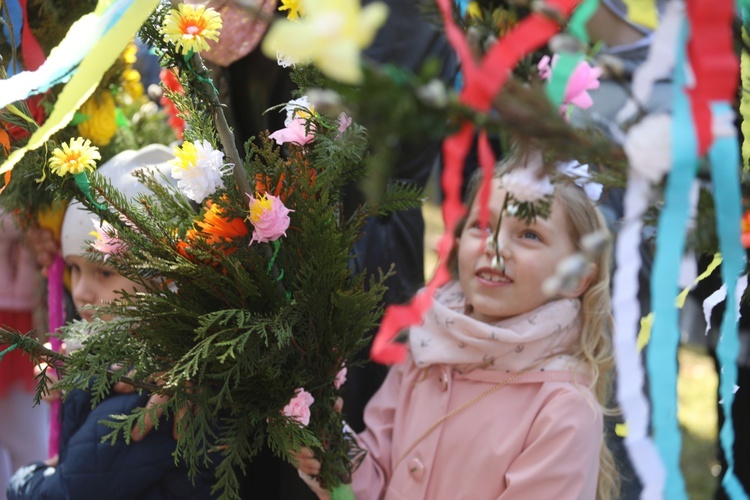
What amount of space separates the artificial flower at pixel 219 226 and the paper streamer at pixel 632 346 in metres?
0.73

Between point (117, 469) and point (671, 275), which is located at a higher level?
point (671, 275)

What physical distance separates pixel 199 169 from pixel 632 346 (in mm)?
778

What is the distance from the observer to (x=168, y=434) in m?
1.77

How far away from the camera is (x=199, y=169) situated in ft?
4.26

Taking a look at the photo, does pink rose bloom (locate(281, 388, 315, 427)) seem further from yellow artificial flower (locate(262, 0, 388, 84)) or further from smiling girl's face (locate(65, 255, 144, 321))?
yellow artificial flower (locate(262, 0, 388, 84))

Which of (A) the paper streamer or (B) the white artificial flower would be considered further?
(B) the white artificial flower

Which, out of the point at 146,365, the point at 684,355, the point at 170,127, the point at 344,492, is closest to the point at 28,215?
the point at 170,127

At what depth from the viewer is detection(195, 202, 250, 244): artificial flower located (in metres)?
1.31

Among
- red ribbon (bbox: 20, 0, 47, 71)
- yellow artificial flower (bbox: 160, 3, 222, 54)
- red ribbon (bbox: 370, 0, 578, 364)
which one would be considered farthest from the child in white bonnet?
red ribbon (bbox: 370, 0, 578, 364)

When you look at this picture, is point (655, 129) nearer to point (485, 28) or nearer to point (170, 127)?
point (485, 28)

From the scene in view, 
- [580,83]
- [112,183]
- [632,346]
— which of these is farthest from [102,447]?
[632,346]

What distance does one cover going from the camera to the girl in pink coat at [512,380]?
1522mm

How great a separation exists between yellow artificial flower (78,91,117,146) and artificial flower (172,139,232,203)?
810 millimetres

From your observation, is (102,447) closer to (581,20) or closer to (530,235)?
(530,235)
